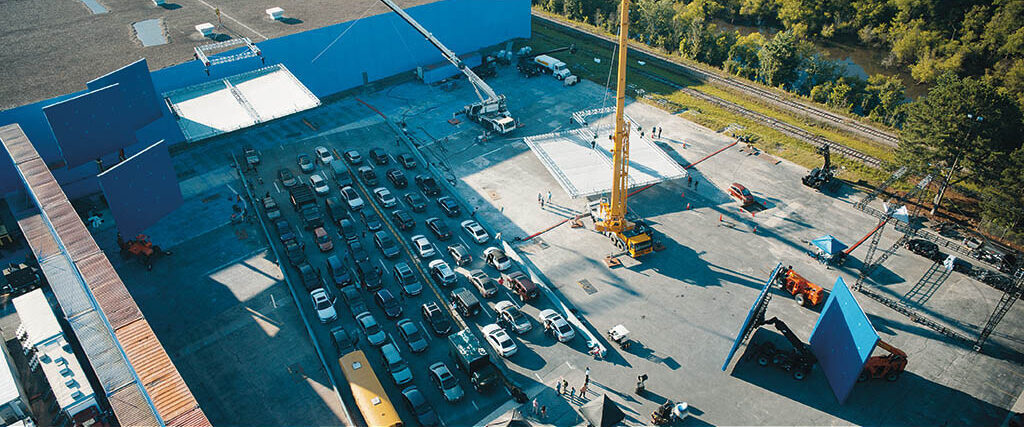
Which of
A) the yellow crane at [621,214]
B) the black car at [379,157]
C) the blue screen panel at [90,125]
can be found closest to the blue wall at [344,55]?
the blue screen panel at [90,125]

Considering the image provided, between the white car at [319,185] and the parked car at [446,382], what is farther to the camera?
the white car at [319,185]

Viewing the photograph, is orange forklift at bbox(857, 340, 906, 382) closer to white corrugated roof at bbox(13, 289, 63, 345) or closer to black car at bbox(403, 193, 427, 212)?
black car at bbox(403, 193, 427, 212)

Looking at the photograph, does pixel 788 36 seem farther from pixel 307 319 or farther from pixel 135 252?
pixel 135 252

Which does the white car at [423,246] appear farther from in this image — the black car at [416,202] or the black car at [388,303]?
the black car at [388,303]

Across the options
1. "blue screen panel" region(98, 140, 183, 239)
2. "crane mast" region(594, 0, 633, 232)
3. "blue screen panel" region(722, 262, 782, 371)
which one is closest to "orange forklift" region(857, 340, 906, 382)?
"blue screen panel" region(722, 262, 782, 371)

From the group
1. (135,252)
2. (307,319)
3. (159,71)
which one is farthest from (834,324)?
(159,71)

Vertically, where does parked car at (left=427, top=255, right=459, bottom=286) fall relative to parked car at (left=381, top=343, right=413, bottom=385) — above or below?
above

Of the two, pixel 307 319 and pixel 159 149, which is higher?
pixel 159 149
